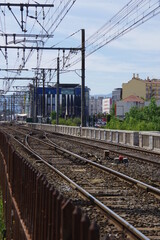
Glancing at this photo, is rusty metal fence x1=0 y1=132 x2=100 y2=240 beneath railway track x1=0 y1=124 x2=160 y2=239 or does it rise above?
above

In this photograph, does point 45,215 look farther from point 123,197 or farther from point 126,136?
point 126,136

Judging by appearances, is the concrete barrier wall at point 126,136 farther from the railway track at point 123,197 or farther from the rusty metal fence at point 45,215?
the rusty metal fence at point 45,215

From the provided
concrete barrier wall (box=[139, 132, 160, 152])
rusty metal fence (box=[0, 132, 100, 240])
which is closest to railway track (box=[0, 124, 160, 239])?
rusty metal fence (box=[0, 132, 100, 240])

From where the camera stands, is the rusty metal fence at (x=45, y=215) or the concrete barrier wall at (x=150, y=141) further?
the concrete barrier wall at (x=150, y=141)

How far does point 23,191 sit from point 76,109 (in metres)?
154

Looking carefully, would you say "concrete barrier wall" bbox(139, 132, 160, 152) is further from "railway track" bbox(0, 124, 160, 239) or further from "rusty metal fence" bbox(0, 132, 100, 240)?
"rusty metal fence" bbox(0, 132, 100, 240)

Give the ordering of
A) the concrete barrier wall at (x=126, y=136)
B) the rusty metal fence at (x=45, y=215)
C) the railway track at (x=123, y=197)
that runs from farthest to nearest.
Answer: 1. the concrete barrier wall at (x=126, y=136)
2. the railway track at (x=123, y=197)
3. the rusty metal fence at (x=45, y=215)

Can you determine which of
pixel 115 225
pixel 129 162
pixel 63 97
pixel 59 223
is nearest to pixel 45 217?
pixel 59 223

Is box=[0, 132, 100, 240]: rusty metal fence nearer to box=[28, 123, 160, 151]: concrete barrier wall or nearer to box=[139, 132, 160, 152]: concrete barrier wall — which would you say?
box=[139, 132, 160, 152]: concrete barrier wall

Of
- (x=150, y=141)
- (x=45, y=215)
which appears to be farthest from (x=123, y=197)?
(x=150, y=141)

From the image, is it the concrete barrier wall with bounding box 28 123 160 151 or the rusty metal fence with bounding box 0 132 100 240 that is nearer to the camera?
the rusty metal fence with bounding box 0 132 100 240

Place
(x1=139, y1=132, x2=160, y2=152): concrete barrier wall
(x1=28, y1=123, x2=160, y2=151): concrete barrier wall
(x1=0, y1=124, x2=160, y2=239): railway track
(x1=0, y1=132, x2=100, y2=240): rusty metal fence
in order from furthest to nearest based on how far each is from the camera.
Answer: (x1=28, y1=123, x2=160, y2=151): concrete barrier wall
(x1=139, y1=132, x2=160, y2=152): concrete barrier wall
(x1=0, y1=124, x2=160, y2=239): railway track
(x1=0, y1=132, x2=100, y2=240): rusty metal fence

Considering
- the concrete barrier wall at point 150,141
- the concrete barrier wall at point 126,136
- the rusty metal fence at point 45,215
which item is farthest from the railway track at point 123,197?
the concrete barrier wall at point 126,136

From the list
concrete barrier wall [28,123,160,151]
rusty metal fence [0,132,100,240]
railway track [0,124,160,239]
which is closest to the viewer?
rusty metal fence [0,132,100,240]
